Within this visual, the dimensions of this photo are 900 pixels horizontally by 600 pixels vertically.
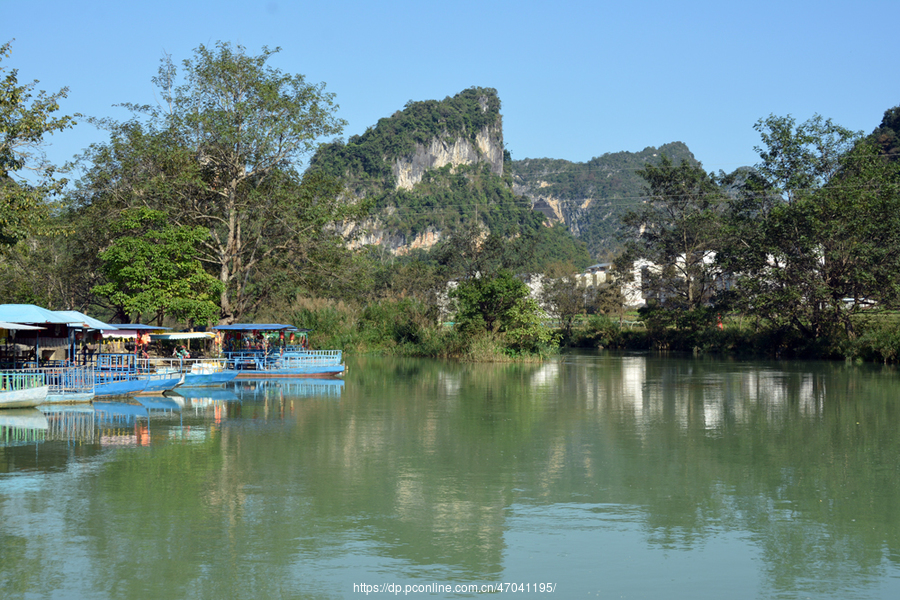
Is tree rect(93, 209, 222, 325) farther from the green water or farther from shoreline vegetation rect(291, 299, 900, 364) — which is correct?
shoreline vegetation rect(291, 299, 900, 364)

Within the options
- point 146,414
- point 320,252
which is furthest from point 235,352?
point 146,414

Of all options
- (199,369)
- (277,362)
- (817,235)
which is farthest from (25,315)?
(817,235)

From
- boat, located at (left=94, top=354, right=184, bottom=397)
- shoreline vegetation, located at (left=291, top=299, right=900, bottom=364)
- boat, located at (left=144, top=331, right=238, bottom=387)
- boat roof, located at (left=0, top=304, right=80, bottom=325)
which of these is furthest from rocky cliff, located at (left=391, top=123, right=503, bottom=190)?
boat roof, located at (left=0, top=304, right=80, bottom=325)

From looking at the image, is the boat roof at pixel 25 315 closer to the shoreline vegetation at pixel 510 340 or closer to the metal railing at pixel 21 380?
the metal railing at pixel 21 380

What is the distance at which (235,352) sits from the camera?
31250 mm

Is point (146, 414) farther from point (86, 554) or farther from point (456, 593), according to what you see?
point (456, 593)

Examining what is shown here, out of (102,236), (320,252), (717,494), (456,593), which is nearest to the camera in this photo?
(456,593)

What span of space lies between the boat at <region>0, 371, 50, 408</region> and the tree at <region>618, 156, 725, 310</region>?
42.0 m

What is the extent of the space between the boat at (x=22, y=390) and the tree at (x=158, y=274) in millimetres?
10206

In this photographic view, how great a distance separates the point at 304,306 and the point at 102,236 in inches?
519

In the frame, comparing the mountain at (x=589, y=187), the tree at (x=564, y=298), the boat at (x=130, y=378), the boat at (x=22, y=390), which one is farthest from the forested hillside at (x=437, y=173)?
the boat at (x=22, y=390)

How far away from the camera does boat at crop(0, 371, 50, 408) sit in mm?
18531

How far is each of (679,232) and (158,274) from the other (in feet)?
119

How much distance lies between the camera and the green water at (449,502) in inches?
305
